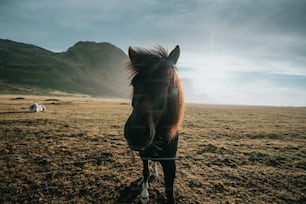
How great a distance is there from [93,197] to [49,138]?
649cm

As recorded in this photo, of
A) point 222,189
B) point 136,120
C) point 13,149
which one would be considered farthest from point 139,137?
point 13,149

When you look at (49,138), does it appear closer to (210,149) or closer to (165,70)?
(210,149)

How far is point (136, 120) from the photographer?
7.94ft

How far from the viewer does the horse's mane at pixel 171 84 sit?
282 centimetres

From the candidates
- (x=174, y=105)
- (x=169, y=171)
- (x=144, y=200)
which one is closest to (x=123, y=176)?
(x=144, y=200)

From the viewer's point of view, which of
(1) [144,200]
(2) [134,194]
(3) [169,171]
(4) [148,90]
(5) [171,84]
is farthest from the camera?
(2) [134,194]

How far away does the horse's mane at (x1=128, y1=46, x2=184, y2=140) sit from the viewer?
2.82 metres

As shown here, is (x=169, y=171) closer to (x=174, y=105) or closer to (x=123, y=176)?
(x=174, y=105)

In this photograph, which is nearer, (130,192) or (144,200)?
(144,200)

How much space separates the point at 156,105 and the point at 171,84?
49 cm

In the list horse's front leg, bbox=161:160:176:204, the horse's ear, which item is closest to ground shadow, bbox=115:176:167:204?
horse's front leg, bbox=161:160:176:204

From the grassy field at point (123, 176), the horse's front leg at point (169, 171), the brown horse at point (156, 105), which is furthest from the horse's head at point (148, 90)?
the grassy field at point (123, 176)

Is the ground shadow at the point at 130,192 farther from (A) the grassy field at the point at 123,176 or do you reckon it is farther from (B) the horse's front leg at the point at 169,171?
(B) the horse's front leg at the point at 169,171

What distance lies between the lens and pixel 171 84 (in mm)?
2865
